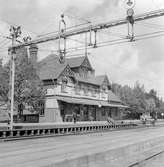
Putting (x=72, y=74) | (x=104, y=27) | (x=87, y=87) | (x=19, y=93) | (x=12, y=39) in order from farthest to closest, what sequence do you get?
(x=87, y=87)
(x=72, y=74)
(x=19, y=93)
(x=12, y=39)
(x=104, y=27)

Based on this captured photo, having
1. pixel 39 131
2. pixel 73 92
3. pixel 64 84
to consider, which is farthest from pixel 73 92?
pixel 39 131

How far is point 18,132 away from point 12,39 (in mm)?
8137

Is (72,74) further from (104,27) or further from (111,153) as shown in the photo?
(111,153)

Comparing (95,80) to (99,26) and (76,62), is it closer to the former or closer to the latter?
(76,62)

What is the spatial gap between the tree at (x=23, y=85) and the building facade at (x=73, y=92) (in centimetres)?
564

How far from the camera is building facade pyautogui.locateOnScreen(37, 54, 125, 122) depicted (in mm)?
48781

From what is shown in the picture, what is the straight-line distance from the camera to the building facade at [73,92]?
160ft

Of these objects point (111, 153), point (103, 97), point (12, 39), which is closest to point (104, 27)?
point (111, 153)

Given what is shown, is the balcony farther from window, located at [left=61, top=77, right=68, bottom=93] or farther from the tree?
the tree

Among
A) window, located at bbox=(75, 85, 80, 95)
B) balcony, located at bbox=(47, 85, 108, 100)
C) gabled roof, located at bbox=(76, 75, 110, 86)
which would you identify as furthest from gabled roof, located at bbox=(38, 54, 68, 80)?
window, located at bbox=(75, 85, 80, 95)

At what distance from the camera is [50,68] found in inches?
2106

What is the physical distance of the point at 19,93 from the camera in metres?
40.0

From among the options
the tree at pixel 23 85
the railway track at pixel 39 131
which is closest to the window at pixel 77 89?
the tree at pixel 23 85

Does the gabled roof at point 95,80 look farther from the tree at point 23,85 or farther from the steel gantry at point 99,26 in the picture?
the steel gantry at point 99,26
